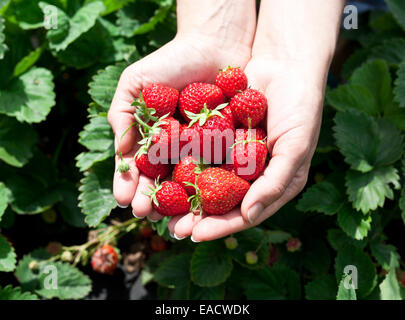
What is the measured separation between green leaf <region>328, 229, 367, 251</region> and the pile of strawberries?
19.2 inches

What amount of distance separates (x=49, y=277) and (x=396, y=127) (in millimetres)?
1493

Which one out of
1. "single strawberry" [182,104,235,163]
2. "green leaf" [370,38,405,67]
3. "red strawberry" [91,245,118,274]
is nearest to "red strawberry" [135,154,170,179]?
"single strawberry" [182,104,235,163]

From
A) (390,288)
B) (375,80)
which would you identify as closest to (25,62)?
(375,80)

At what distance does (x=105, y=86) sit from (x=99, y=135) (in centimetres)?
19

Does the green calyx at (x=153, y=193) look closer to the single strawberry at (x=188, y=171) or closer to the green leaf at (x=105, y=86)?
the single strawberry at (x=188, y=171)

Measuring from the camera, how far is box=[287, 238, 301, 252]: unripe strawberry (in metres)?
1.73

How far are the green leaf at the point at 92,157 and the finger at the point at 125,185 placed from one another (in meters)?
0.21

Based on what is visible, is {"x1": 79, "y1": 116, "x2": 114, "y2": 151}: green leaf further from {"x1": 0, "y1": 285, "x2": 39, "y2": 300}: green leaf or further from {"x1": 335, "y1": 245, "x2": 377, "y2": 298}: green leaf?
{"x1": 335, "y1": 245, "x2": 377, "y2": 298}: green leaf

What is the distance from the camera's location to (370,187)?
1550 millimetres

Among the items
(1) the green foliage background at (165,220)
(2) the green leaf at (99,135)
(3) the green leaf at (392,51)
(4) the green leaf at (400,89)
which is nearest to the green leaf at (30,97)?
(1) the green foliage background at (165,220)

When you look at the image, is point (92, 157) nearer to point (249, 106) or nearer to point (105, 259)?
point (105, 259)

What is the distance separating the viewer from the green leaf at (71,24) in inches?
68.7

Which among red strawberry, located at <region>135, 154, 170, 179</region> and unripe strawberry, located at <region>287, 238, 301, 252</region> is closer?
red strawberry, located at <region>135, 154, 170, 179</region>

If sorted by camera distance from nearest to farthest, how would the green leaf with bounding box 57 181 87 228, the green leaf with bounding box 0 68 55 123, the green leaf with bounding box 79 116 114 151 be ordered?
the green leaf with bounding box 79 116 114 151 < the green leaf with bounding box 0 68 55 123 < the green leaf with bounding box 57 181 87 228
